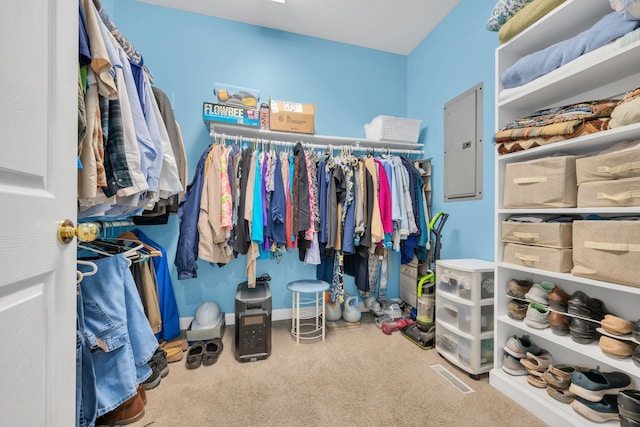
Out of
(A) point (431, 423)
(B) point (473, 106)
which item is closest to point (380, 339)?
(A) point (431, 423)

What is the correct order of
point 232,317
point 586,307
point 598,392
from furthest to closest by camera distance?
point 232,317
point 586,307
point 598,392

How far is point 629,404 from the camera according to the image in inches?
40.2

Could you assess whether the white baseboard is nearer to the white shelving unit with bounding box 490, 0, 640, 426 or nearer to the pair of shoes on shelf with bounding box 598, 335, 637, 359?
the white shelving unit with bounding box 490, 0, 640, 426

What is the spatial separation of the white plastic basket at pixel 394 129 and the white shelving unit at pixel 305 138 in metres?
0.05

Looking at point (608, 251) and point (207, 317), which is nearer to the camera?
point (608, 251)

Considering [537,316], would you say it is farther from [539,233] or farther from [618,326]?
[539,233]

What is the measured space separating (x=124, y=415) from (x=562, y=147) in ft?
8.51

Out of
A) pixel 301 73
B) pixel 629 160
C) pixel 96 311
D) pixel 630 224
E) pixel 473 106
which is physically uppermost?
pixel 301 73

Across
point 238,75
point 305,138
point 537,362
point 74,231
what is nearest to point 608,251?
point 537,362

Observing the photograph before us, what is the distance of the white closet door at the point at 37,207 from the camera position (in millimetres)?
442

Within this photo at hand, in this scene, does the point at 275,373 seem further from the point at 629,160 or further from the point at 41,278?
the point at 629,160

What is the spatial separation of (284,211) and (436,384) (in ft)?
4.92

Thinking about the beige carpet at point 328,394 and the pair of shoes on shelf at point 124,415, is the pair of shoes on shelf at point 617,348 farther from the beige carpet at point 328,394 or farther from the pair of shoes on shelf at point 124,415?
the pair of shoes on shelf at point 124,415

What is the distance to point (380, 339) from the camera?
2.11 m
